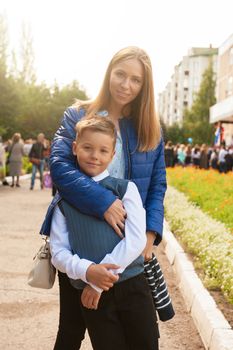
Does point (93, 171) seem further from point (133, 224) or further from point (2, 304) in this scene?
point (2, 304)

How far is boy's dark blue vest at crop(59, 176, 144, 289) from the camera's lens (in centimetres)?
245

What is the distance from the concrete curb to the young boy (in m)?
1.38

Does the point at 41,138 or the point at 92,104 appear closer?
the point at 92,104

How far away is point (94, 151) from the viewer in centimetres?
253

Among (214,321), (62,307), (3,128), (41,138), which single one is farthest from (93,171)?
(3,128)

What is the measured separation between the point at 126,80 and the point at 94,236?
0.77 metres

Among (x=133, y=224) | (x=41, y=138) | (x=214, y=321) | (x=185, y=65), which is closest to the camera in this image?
(x=133, y=224)

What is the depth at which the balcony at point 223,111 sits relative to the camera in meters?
43.6

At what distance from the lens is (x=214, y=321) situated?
4227 mm

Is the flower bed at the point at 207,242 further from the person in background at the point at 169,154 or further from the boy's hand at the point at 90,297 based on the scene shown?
the person in background at the point at 169,154

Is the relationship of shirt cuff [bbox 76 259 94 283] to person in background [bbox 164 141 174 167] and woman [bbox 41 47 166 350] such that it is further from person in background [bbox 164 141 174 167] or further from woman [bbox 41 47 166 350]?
person in background [bbox 164 141 174 167]

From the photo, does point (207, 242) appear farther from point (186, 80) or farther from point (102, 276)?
point (186, 80)

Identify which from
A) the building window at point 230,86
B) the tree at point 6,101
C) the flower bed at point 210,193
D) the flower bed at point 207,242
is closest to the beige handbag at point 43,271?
the flower bed at point 207,242

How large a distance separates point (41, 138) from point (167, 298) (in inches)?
654
